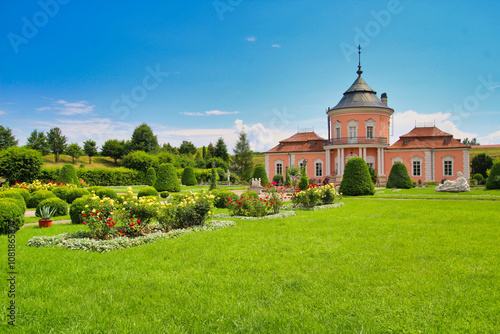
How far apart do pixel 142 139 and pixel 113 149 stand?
4.35 meters

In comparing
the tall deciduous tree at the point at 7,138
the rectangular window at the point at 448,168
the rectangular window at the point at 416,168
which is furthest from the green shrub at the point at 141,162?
the rectangular window at the point at 448,168

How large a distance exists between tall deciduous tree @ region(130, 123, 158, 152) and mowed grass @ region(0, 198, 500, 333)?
143 feet

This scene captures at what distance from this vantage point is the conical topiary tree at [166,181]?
2166 centimetres

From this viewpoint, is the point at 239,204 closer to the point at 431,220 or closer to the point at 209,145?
the point at 431,220

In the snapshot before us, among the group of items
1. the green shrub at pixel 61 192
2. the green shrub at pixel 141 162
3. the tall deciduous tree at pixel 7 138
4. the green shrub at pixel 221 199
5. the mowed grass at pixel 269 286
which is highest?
the tall deciduous tree at pixel 7 138

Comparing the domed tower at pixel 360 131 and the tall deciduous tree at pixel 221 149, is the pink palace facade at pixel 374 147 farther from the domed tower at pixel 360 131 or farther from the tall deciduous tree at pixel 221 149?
the tall deciduous tree at pixel 221 149

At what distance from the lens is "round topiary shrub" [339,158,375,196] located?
59.6 feet

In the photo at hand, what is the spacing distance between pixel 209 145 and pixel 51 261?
55117 millimetres

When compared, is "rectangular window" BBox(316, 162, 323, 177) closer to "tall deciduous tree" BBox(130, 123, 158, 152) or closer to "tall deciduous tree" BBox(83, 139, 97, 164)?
"tall deciduous tree" BBox(130, 123, 158, 152)

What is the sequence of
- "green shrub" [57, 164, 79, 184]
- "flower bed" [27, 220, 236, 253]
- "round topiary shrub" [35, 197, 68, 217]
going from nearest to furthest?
1. "flower bed" [27, 220, 236, 253]
2. "round topiary shrub" [35, 197, 68, 217]
3. "green shrub" [57, 164, 79, 184]

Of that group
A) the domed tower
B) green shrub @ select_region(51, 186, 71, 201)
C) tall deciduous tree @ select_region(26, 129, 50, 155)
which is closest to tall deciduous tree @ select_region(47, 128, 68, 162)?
tall deciduous tree @ select_region(26, 129, 50, 155)

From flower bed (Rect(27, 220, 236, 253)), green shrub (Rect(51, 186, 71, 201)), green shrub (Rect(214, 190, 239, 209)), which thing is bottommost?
flower bed (Rect(27, 220, 236, 253))

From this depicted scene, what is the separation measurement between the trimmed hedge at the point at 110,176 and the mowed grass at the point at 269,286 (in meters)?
24.1

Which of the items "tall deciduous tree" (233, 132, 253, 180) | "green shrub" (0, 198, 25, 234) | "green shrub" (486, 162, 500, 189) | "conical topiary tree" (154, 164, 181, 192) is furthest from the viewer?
"tall deciduous tree" (233, 132, 253, 180)
